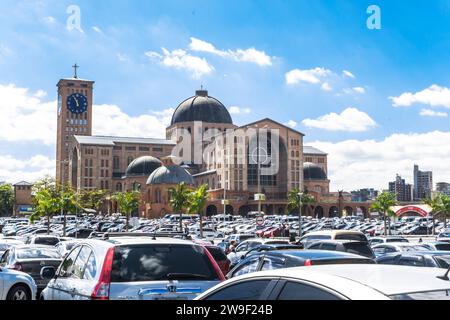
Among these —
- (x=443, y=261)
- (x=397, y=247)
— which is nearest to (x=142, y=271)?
(x=443, y=261)

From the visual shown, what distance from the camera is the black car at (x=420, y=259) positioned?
1372 centimetres

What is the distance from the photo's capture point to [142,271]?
7703mm

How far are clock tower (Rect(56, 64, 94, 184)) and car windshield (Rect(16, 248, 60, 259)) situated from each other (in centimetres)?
13770

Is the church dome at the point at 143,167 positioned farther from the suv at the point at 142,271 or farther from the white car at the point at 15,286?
the suv at the point at 142,271

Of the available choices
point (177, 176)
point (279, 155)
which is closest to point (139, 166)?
point (177, 176)

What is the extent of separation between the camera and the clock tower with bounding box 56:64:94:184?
15612 cm

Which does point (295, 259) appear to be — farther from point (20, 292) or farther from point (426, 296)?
point (20, 292)

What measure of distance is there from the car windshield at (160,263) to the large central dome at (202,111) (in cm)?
12566

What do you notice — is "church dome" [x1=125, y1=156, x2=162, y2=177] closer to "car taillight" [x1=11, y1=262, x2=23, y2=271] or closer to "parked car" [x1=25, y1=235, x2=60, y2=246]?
"parked car" [x1=25, y1=235, x2=60, y2=246]

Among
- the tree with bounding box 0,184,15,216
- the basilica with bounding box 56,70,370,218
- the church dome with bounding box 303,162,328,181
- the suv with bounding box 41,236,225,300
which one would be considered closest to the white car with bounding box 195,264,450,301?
the suv with bounding box 41,236,225,300

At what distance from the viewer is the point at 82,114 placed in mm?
159250

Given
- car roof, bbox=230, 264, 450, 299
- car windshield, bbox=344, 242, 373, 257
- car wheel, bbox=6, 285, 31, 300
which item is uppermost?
car roof, bbox=230, 264, 450, 299

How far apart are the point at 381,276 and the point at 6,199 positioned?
135 meters
